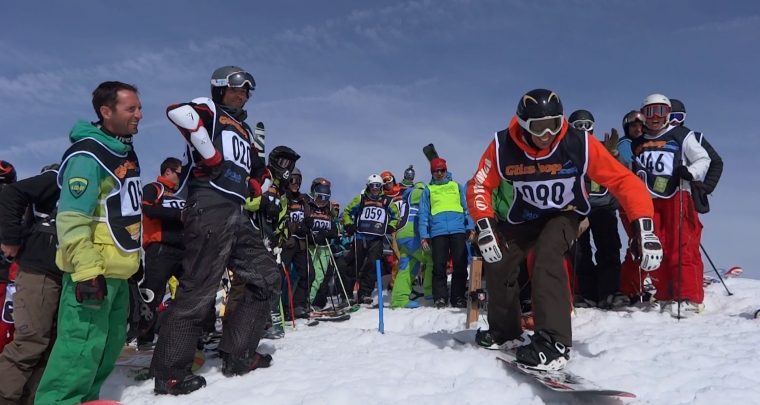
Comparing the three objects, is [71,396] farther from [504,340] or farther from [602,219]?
[602,219]

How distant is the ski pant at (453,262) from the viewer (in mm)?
9367

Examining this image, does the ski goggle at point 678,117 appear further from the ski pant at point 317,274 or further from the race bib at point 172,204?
the ski pant at point 317,274

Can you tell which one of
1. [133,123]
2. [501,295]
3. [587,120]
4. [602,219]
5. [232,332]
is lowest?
[232,332]

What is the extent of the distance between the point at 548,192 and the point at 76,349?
3.68 m

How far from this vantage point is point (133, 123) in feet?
12.9

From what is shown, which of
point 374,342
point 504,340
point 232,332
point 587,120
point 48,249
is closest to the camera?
point 48,249

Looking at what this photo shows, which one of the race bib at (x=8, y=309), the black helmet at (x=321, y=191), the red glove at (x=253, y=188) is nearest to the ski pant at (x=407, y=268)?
the black helmet at (x=321, y=191)

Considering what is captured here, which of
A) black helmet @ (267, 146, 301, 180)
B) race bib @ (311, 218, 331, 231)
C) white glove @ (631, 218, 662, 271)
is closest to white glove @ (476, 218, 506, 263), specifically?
white glove @ (631, 218, 662, 271)

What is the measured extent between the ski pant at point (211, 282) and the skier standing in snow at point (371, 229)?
7.71 meters

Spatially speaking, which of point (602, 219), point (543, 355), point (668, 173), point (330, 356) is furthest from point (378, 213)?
point (543, 355)

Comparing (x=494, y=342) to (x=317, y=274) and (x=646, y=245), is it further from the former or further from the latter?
(x=317, y=274)

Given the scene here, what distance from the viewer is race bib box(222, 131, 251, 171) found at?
4293mm

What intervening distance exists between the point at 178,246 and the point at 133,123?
280 cm

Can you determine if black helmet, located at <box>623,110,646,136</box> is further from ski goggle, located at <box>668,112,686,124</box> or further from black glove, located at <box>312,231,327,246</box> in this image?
black glove, located at <box>312,231,327,246</box>
